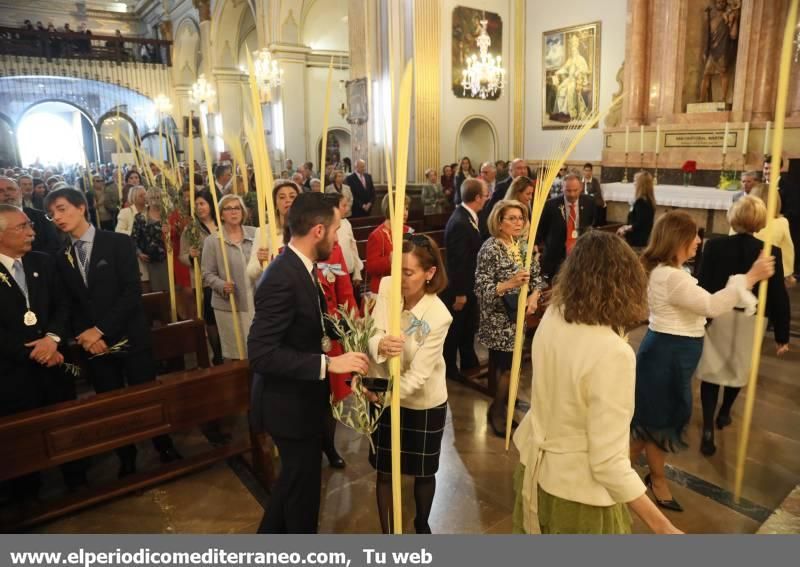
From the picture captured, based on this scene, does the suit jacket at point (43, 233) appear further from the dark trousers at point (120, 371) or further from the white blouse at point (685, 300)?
the white blouse at point (685, 300)

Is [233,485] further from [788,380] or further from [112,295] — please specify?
[788,380]

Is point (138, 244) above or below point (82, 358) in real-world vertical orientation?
above

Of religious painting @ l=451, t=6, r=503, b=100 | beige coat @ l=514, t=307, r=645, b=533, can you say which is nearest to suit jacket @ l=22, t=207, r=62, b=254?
beige coat @ l=514, t=307, r=645, b=533

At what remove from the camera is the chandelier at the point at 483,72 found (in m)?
11.1

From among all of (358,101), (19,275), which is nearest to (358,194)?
(358,101)

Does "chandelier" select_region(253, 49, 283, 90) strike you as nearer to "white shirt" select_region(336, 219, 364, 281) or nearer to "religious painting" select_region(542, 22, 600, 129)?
"religious painting" select_region(542, 22, 600, 129)

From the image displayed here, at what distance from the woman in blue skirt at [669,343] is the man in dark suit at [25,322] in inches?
109

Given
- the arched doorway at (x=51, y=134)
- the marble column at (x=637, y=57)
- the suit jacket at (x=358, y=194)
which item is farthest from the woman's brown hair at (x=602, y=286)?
the arched doorway at (x=51, y=134)

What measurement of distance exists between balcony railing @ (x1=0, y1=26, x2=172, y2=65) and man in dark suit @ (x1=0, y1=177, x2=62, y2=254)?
18137 millimetres

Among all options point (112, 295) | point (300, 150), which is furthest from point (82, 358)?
point (300, 150)

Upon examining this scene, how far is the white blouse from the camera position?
2.35m

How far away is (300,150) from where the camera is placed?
1414 cm

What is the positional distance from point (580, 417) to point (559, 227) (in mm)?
3170

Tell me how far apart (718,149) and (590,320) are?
8.76 meters
